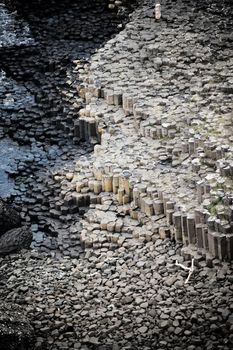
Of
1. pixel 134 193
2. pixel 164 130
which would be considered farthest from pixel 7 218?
pixel 164 130

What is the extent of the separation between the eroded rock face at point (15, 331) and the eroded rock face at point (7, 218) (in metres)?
2.47

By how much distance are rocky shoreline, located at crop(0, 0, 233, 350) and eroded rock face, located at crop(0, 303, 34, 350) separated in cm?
18

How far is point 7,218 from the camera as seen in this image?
15695 millimetres

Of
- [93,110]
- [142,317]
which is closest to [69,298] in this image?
[142,317]

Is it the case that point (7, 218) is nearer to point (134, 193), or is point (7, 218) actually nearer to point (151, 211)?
point (134, 193)

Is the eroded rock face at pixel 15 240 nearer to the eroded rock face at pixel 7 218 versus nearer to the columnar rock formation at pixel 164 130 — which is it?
the eroded rock face at pixel 7 218

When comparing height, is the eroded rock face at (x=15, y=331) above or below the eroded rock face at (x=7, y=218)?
below

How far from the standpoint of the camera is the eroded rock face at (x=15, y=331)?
42.1 feet

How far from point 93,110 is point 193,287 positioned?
5.30 m

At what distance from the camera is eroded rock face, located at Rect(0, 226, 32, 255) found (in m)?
15.2

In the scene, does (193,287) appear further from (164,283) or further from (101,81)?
(101,81)

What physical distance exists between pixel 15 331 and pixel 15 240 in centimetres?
264

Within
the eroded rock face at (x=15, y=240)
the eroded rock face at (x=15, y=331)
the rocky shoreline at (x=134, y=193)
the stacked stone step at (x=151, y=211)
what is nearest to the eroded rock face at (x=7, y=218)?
the eroded rock face at (x=15, y=240)

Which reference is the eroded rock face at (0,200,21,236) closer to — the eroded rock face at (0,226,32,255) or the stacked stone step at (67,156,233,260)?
the eroded rock face at (0,226,32,255)
